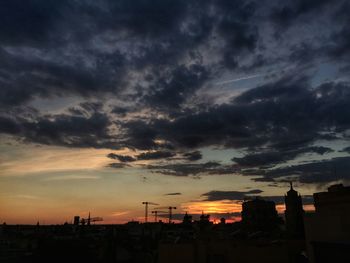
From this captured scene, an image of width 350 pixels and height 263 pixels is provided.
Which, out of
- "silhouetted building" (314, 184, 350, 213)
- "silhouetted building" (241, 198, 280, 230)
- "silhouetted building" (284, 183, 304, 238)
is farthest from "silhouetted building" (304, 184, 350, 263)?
"silhouetted building" (241, 198, 280, 230)

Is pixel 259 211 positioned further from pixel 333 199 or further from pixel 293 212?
pixel 333 199

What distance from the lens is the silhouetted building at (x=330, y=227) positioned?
29.5 metres

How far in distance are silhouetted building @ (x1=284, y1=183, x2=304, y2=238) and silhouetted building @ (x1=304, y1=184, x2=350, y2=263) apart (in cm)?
4720

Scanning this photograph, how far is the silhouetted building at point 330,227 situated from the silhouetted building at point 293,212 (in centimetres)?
4720

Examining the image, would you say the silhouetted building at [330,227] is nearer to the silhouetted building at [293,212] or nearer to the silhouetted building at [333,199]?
the silhouetted building at [333,199]

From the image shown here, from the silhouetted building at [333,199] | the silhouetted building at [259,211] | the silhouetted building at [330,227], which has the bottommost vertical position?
the silhouetted building at [330,227]

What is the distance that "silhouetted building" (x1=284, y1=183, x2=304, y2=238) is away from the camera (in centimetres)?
8228

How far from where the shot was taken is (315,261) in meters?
32.9

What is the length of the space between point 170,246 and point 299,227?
40.1 m

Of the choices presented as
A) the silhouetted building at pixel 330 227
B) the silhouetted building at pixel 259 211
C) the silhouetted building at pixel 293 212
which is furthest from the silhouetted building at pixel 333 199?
the silhouetted building at pixel 259 211

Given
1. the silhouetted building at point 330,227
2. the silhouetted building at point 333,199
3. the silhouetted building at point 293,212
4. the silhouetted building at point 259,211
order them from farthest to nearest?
the silhouetted building at point 259,211, the silhouetted building at point 293,212, the silhouetted building at point 333,199, the silhouetted building at point 330,227

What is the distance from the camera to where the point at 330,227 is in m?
31.2

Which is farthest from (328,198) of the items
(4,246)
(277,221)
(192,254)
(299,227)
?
(277,221)

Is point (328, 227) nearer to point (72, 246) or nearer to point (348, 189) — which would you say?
point (348, 189)
